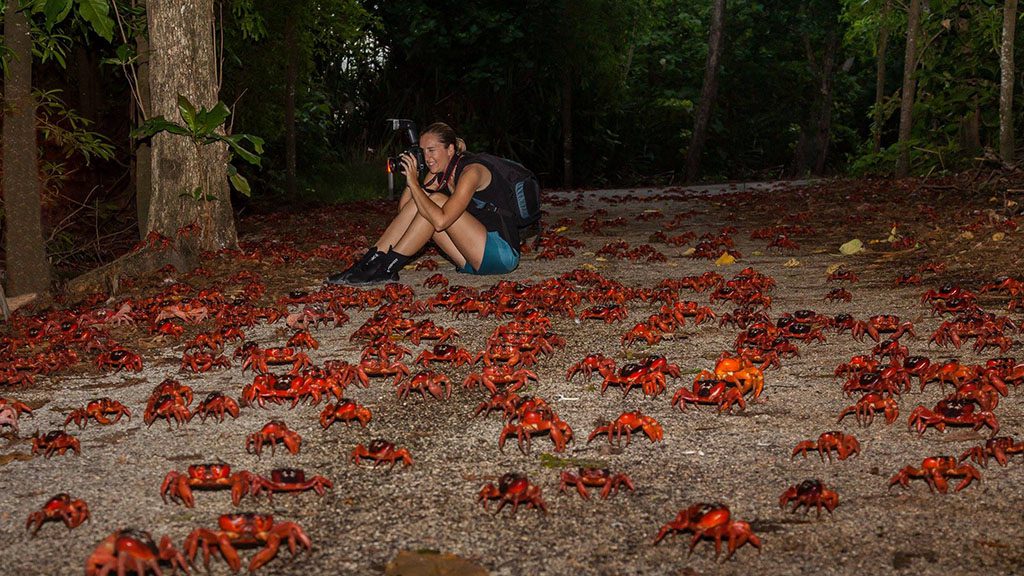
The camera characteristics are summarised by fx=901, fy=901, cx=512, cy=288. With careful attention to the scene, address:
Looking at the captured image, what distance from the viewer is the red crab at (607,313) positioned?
6.23 metres

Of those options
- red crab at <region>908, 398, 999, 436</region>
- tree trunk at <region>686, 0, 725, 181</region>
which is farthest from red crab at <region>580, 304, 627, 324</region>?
tree trunk at <region>686, 0, 725, 181</region>

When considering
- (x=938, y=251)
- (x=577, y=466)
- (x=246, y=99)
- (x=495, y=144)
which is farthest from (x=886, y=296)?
(x=495, y=144)

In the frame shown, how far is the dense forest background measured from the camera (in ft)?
39.8

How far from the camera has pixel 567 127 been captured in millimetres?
25578

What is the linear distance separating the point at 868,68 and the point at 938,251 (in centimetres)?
2596

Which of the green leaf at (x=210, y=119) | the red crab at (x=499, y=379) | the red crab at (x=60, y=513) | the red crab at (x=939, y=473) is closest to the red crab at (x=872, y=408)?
the red crab at (x=939, y=473)

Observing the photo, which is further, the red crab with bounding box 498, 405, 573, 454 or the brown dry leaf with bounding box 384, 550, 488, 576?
the red crab with bounding box 498, 405, 573, 454

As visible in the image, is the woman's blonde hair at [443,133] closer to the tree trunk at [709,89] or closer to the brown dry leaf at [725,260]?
the brown dry leaf at [725,260]

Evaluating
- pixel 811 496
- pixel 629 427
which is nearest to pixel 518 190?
pixel 629 427

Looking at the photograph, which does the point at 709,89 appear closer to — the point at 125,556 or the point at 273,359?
the point at 273,359

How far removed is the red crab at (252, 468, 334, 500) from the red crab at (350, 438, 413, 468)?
0.97 ft

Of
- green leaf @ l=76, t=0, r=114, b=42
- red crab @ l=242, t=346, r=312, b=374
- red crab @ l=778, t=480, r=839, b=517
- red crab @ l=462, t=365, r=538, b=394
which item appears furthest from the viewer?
green leaf @ l=76, t=0, r=114, b=42

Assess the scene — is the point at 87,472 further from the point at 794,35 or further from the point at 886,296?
the point at 794,35

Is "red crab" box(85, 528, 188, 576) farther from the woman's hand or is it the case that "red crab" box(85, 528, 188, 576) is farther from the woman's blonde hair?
the woman's blonde hair
